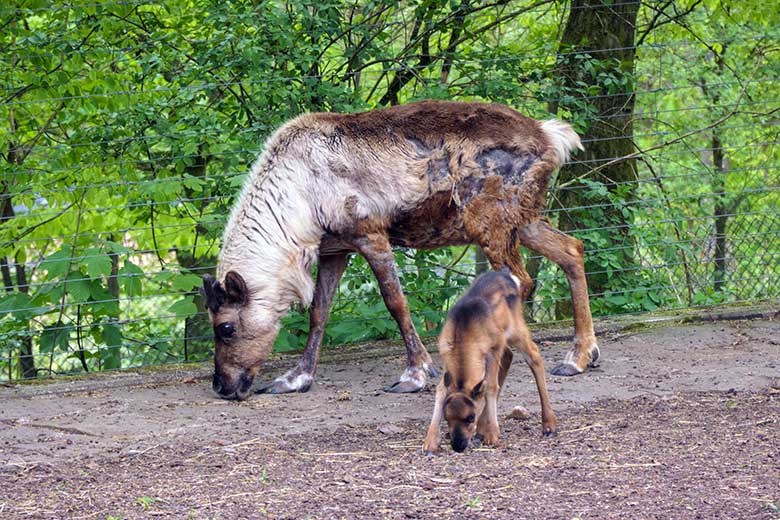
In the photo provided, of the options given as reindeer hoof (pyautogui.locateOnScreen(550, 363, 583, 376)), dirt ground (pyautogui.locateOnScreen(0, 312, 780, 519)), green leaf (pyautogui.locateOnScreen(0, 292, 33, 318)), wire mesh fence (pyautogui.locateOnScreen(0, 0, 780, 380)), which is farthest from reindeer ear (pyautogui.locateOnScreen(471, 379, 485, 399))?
green leaf (pyautogui.locateOnScreen(0, 292, 33, 318))

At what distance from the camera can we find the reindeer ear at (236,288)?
21.6ft

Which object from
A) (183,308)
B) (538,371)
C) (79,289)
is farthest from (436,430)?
(79,289)

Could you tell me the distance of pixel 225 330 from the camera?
263 inches

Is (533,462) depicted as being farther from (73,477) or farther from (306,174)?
(306,174)

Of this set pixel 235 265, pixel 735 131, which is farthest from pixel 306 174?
pixel 735 131

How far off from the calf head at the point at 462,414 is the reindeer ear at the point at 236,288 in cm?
213

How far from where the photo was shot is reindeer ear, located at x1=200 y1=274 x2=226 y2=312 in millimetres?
6652

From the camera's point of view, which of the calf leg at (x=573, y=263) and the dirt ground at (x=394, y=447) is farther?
the calf leg at (x=573, y=263)

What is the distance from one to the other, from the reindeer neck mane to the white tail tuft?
164 centimetres

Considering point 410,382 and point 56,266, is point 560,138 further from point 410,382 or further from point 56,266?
point 56,266

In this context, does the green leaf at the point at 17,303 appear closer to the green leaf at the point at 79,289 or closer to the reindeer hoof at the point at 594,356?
the green leaf at the point at 79,289

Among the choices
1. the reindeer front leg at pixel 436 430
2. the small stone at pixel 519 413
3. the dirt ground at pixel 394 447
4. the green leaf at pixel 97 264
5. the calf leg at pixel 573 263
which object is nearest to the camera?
the dirt ground at pixel 394 447

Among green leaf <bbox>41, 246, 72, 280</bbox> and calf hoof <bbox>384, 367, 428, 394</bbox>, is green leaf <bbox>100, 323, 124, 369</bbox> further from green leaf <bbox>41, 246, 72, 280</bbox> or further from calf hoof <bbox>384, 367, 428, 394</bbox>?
calf hoof <bbox>384, 367, 428, 394</bbox>

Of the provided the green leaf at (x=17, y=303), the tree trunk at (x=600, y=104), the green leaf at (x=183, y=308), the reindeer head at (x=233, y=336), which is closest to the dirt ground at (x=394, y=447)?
the reindeer head at (x=233, y=336)
